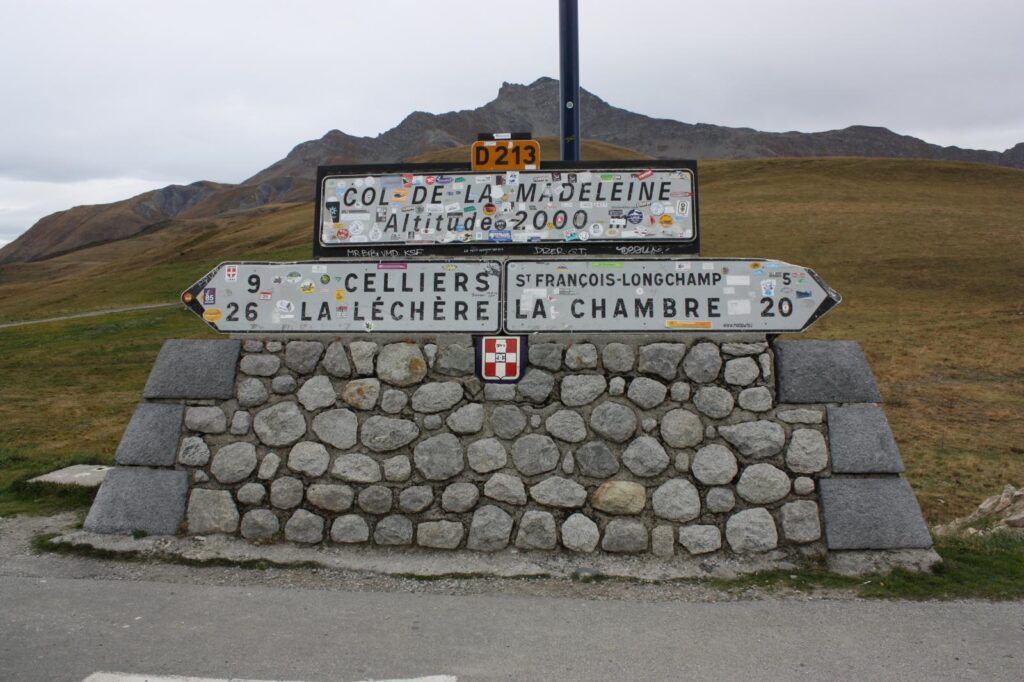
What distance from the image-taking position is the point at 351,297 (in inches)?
232

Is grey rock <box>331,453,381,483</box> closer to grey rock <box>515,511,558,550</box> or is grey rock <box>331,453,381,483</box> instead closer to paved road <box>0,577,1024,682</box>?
paved road <box>0,577,1024,682</box>

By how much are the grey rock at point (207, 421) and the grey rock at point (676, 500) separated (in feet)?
10.6

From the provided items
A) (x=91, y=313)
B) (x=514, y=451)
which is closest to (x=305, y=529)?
(x=514, y=451)

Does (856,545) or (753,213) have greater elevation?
(753,213)

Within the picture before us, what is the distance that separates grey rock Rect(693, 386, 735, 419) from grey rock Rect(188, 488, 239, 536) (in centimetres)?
350

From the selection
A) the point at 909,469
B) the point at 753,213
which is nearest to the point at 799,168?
the point at 753,213

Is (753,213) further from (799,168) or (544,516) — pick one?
(544,516)

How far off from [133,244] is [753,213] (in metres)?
120

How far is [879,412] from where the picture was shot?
17.8 feet

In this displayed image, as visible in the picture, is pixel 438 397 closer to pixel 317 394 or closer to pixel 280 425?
pixel 317 394

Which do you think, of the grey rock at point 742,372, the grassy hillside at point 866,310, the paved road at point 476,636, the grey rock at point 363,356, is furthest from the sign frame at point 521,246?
the grassy hillside at point 866,310

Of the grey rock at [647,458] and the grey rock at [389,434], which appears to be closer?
the grey rock at [647,458]

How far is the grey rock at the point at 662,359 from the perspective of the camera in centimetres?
554

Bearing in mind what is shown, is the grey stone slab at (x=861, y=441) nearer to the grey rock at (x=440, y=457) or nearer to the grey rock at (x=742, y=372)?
the grey rock at (x=742, y=372)
